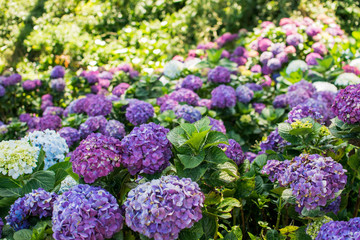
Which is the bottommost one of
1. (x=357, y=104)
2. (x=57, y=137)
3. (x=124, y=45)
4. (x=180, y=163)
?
(x=124, y=45)

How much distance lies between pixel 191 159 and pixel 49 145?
79 cm

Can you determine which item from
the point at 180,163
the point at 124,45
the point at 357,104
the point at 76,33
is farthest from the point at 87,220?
the point at 76,33

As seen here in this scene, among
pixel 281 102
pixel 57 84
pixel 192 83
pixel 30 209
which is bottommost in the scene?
pixel 57 84

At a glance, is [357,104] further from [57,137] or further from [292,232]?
[57,137]

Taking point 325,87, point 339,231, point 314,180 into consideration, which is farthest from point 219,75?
point 339,231

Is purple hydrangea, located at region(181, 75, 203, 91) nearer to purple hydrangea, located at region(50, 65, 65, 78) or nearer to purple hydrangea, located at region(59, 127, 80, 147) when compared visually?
purple hydrangea, located at region(59, 127, 80, 147)

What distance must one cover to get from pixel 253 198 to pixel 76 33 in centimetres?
486

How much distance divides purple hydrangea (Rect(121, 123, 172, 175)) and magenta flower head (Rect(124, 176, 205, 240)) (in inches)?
7.6

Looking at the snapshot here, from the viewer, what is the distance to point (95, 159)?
3.77 feet

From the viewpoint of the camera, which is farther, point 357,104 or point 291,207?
point 291,207

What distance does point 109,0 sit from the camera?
6.19 m

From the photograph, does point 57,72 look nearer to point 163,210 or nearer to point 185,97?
point 185,97

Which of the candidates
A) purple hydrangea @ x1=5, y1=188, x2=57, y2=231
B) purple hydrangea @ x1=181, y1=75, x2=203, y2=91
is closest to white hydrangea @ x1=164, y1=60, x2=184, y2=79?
purple hydrangea @ x1=181, y1=75, x2=203, y2=91

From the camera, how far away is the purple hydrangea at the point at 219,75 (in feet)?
9.27
